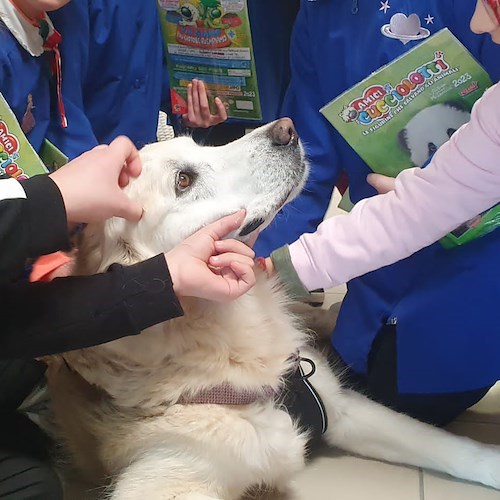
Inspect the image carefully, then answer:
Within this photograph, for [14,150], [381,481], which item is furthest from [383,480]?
[14,150]

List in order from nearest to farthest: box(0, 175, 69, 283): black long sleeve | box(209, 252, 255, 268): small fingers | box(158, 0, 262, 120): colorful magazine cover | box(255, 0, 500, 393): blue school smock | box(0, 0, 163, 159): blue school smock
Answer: box(0, 175, 69, 283): black long sleeve → box(209, 252, 255, 268): small fingers → box(255, 0, 500, 393): blue school smock → box(0, 0, 163, 159): blue school smock → box(158, 0, 262, 120): colorful magazine cover

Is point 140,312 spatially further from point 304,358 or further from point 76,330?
point 304,358

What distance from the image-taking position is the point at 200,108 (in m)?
1.76

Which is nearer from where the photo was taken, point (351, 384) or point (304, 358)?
point (304, 358)

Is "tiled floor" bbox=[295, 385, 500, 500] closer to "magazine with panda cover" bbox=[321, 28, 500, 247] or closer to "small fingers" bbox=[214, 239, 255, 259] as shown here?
"magazine with panda cover" bbox=[321, 28, 500, 247]

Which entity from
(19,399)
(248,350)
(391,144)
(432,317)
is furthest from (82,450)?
(391,144)

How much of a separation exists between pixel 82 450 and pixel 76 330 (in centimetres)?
39

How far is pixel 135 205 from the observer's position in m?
1.12

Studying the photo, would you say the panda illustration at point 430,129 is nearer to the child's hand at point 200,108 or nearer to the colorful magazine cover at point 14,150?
the child's hand at point 200,108

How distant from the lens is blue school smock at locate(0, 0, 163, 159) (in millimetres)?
1402

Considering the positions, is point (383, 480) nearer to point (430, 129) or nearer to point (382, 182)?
point (382, 182)

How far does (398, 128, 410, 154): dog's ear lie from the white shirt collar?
721 mm

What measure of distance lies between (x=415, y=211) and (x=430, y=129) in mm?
193

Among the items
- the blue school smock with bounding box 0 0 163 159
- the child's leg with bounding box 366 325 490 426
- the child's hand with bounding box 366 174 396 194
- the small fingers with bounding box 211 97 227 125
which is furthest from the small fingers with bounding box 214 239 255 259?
the small fingers with bounding box 211 97 227 125
